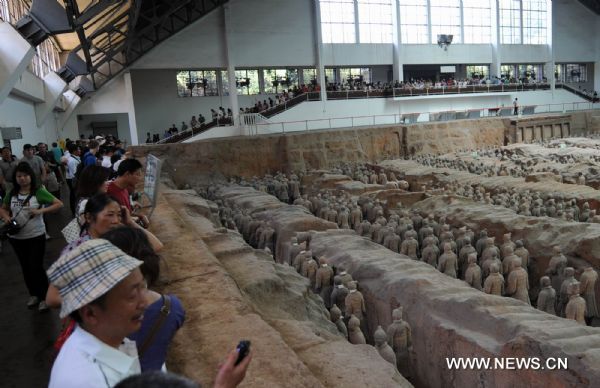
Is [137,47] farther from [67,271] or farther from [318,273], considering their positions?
[67,271]

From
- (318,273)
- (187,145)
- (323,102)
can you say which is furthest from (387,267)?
(323,102)

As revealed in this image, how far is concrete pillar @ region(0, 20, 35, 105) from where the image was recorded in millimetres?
7230

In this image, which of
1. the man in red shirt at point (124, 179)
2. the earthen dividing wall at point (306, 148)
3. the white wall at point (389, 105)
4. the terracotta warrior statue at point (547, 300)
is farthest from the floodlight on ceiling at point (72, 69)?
the terracotta warrior statue at point (547, 300)

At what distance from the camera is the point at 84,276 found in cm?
129

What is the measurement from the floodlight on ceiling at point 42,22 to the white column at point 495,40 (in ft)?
79.0

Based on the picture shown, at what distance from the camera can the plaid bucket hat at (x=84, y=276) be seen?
4.18 feet

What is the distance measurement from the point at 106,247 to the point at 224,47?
21.3 meters

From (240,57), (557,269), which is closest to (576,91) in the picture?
(240,57)

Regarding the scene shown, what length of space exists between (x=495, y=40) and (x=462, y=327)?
87.9ft

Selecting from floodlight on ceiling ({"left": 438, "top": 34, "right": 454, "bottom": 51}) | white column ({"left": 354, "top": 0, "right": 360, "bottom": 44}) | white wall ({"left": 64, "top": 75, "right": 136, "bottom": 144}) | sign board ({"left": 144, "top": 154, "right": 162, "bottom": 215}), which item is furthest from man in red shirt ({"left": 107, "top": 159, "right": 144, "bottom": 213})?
floodlight on ceiling ({"left": 438, "top": 34, "right": 454, "bottom": 51})

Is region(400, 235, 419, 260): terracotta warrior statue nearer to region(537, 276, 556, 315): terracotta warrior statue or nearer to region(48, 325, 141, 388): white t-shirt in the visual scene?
region(537, 276, 556, 315): terracotta warrior statue

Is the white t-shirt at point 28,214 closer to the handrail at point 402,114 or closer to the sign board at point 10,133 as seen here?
the sign board at point 10,133

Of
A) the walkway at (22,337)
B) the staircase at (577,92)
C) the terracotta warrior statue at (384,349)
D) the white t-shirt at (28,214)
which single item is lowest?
the terracotta warrior statue at (384,349)

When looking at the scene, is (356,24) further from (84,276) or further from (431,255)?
(84,276)
